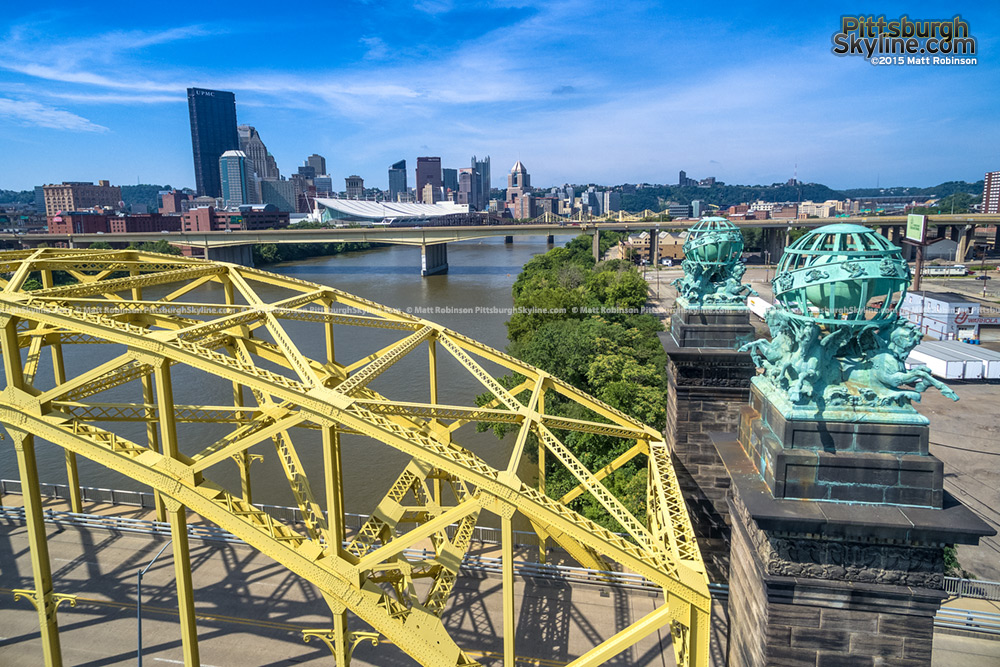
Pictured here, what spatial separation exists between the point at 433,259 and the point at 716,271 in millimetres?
93048

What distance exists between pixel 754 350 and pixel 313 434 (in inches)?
1183

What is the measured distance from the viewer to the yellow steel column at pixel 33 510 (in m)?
13.1

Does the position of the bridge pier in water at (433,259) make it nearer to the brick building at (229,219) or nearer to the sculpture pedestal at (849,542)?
the brick building at (229,219)

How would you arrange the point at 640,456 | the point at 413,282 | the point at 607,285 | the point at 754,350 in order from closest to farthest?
the point at 754,350 → the point at 640,456 → the point at 607,285 → the point at 413,282

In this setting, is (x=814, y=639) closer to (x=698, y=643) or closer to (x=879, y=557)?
(x=879, y=557)

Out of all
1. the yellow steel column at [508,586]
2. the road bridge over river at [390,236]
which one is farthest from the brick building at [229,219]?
the yellow steel column at [508,586]

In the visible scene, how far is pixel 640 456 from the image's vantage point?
2303cm

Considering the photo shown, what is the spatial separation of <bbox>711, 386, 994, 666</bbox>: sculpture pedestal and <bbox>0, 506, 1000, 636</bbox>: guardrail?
7.41 m

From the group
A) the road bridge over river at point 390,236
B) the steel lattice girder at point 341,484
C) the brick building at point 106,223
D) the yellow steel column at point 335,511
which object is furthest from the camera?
the brick building at point 106,223

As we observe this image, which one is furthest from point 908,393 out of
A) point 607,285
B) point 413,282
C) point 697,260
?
point 413,282

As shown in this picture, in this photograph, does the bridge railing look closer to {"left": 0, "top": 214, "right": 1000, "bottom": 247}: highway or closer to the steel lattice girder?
the steel lattice girder

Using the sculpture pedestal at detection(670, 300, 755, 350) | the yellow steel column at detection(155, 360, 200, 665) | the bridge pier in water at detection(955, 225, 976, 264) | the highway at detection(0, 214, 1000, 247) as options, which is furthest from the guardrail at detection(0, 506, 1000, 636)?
the bridge pier in water at detection(955, 225, 976, 264)

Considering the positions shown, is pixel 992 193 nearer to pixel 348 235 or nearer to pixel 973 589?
pixel 348 235

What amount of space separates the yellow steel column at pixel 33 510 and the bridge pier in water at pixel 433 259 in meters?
86.9
